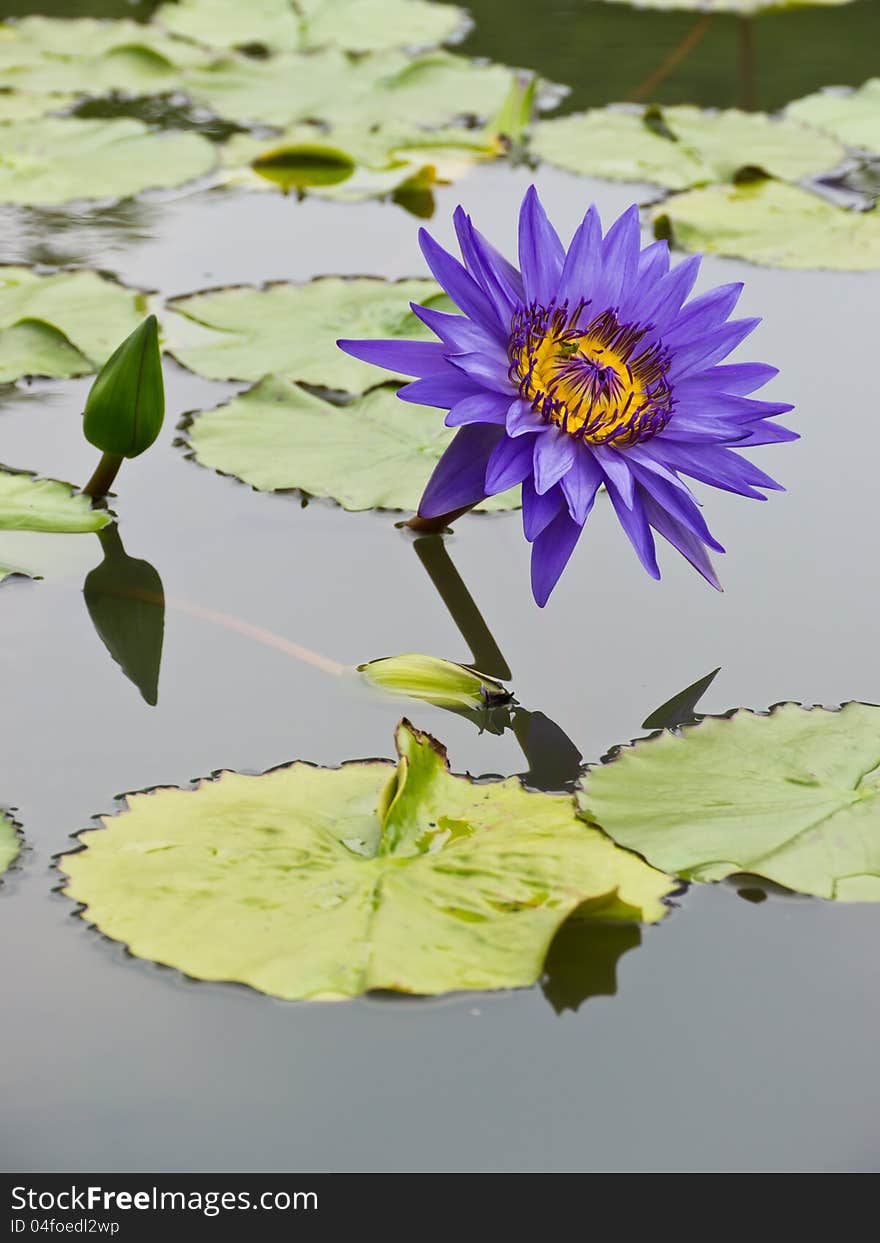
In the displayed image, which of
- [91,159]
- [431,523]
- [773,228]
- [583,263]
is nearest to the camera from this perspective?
[583,263]

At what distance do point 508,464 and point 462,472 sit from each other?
111mm

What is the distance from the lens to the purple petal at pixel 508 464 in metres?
1.44

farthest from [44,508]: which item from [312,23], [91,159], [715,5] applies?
[715,5]

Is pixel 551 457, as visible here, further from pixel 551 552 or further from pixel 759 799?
pixel 759 799

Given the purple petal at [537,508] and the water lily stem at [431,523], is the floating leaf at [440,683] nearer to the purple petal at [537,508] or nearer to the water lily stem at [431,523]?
the purple petal at [537,508]

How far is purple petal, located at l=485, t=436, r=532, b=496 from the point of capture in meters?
1.44

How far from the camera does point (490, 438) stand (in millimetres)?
1559

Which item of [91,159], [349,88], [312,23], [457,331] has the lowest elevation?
[457,331]

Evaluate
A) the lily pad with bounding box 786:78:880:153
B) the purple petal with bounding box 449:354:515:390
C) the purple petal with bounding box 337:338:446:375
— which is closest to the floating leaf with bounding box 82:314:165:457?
the purple petal with bounding box 337:338:446:375

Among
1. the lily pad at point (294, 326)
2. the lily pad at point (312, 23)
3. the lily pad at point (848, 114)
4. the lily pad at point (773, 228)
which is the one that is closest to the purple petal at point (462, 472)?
the lily pad at point (294, 326)

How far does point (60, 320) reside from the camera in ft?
7.35
